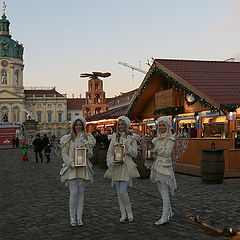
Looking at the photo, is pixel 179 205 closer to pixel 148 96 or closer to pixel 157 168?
pixel 157 168

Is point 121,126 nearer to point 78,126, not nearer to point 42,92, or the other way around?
point 78,126

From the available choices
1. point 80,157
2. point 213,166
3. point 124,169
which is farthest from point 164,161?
point 213,166

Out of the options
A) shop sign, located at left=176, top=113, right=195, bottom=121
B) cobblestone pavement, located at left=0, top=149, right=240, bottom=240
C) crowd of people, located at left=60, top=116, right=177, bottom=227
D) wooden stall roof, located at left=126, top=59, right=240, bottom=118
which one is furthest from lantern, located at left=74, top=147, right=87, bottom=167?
shop sign, located at left=176, top=113, right=195, bottom=121

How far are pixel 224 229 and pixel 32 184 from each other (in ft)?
23.3

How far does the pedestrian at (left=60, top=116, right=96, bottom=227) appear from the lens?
5703 millimetres

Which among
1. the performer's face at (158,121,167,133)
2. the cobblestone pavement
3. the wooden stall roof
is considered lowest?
the cobblestone pavement

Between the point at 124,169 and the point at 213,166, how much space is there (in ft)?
15.0

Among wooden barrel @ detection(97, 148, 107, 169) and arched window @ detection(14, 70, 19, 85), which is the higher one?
arched window @ detection(14, 70, 19, 85)

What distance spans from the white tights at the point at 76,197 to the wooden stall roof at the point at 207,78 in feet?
23.0

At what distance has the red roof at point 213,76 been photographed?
39.8ft

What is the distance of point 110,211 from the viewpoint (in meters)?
6.69

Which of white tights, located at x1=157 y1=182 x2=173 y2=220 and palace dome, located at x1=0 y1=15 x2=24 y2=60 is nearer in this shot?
white tights, located at x1=157 y1=182 x2=173 y2=220

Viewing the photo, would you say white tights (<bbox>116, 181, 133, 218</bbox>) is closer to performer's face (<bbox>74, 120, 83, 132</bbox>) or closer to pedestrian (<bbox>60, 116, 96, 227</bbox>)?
pedestrian (<bbox>60, 116, 96, 227</bbox>)

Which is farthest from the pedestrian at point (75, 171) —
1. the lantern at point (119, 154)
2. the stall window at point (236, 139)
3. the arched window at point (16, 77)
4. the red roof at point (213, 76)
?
the arched window at point (16, 77)
